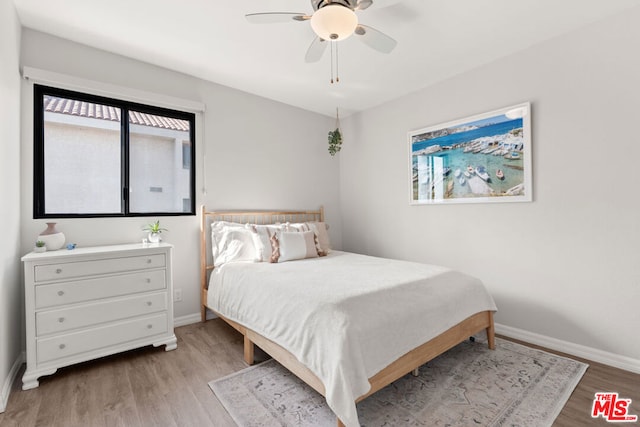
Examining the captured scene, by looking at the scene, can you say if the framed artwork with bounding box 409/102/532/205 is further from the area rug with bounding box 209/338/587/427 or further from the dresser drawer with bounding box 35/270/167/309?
the dresser drawer with bounding box 35/270/167/309

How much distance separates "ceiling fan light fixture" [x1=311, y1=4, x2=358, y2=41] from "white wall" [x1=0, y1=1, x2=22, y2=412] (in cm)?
188

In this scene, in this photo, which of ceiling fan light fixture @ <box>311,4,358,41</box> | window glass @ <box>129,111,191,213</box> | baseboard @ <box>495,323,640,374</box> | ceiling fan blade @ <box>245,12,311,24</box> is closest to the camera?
ceiling fan light fixture @ <box>311,4,358,41</box>

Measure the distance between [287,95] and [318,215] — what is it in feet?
5.34

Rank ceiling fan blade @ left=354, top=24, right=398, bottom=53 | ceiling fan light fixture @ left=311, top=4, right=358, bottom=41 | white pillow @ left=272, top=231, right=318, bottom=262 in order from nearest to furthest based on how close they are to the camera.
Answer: ceiling fan light fixture @ left=311, top=4, right=358, bottom=41
ceiling fan blade @ left=354, top=24, right=398, bottom=53
white pillow @ left=272, top=231, right=318, bottom=262

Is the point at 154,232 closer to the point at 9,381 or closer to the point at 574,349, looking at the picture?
the point at 9,381

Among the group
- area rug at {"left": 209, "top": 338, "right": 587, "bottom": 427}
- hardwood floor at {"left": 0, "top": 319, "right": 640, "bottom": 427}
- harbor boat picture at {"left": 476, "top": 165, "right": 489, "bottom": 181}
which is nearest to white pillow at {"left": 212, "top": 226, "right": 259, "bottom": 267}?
hardwood floor at {"left": 0, "top": 319, "right": 640, "bottom": 427}

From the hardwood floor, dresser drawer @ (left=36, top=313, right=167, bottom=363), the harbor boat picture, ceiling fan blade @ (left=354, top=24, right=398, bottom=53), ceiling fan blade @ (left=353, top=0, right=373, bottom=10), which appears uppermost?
ceiling fan blade @ (left=353, top=0, right=373, bottom=10)

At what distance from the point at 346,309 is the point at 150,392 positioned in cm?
142

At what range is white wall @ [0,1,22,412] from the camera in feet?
5.80

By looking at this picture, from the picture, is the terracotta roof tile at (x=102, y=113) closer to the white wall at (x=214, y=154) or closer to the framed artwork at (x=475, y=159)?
the white wall at (x=214, y=154)

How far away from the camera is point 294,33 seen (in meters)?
Result: 2.32

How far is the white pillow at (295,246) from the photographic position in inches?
114

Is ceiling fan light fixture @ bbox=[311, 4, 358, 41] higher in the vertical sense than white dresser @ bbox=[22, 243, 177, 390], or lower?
higher

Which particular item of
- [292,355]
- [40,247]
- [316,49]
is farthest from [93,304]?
[316,49]
